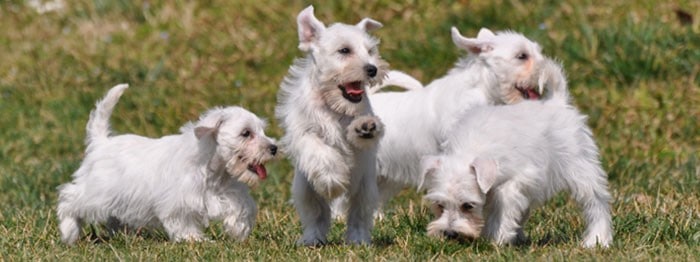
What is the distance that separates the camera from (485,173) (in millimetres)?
7129

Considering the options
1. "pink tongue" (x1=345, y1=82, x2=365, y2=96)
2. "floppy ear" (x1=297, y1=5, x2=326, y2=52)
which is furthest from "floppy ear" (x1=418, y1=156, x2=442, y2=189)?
"floppy ear" (x1=297, y1=5, x2=326, y2=52)

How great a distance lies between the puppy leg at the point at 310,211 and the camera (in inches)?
307

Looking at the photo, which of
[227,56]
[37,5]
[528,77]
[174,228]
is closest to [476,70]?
[528,77]

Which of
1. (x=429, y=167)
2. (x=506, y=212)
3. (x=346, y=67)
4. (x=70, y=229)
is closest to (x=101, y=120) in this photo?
(x=70, y=229)

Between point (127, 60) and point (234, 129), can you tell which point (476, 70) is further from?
point (127, 60)

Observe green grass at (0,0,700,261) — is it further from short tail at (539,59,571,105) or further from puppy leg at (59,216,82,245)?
short tail at (539,59,571,105)

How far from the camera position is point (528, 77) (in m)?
8.89

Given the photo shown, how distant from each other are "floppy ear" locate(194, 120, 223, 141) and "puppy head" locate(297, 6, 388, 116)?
0.76m

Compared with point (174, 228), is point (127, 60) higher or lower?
lower

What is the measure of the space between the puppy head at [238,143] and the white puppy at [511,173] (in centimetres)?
105

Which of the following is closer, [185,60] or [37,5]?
[185,60]

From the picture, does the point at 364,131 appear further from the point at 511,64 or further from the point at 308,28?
the point at 511,64

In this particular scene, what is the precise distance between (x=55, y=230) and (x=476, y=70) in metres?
2.88

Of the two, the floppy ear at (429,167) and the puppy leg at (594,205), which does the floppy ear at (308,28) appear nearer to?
the floppy ear at (429,167)
